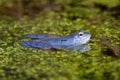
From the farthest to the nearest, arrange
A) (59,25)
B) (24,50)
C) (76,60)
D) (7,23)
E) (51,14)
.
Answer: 1. (51,14)
2. (7,23)
3. (59,25)
4. (24,50)
5. (76,60)

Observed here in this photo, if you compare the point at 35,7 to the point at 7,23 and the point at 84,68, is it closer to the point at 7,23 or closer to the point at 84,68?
the point at 7,23

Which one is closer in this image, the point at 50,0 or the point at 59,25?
the point at 59,25

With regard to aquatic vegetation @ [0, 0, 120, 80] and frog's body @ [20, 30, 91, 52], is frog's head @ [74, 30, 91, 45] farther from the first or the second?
aquatic vegetation @ [0, 0, 120, 80]

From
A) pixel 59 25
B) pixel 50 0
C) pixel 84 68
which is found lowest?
pixel 84 68

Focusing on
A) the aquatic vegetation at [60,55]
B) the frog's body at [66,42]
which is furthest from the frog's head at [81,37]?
the aquatic vegetation at [60,55]

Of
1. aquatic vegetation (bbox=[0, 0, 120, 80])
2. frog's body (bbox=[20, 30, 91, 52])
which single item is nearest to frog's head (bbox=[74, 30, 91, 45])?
frog's body (bbox=[20, 30, 91, 52])

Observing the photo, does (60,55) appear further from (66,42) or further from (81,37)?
(81,37)

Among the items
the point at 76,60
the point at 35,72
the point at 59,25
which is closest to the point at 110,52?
the point at 76,60

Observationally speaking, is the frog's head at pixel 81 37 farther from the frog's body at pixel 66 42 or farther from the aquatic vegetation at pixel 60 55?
the aquatic vegetation at pixel 60 55
